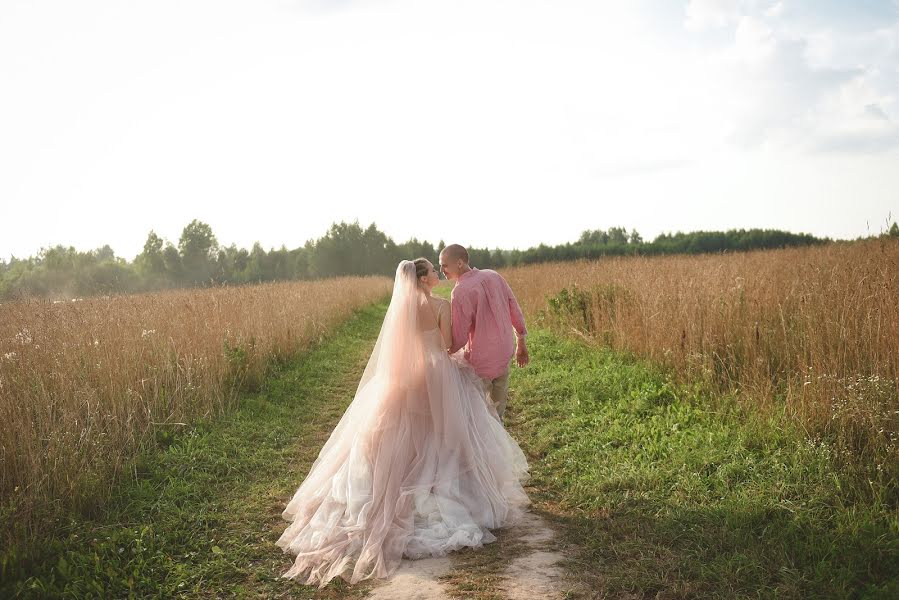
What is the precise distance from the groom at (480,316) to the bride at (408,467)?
16 centimetres

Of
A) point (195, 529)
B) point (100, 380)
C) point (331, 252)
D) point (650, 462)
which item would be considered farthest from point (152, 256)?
point (650, 462)

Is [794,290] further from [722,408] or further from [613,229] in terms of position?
[613,229]

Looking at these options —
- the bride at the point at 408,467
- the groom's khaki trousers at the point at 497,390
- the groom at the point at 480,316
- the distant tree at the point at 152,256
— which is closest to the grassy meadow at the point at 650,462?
the bride at the point at 408,467

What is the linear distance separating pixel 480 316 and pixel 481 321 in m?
0.05

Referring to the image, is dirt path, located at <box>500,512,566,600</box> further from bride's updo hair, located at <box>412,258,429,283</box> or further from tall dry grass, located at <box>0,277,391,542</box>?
tall dry grass, located at <box>0,277,391,542</box>

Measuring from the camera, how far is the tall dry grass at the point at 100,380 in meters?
4.47

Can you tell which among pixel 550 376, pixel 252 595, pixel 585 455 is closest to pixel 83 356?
pixel 252 595

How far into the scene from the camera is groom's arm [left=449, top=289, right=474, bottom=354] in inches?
214

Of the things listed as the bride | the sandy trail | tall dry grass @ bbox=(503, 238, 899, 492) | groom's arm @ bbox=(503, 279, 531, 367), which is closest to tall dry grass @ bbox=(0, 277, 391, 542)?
the bride

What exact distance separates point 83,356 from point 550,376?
619 centimetres

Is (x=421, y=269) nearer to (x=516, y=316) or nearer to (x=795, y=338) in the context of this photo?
(x=516, y=316)

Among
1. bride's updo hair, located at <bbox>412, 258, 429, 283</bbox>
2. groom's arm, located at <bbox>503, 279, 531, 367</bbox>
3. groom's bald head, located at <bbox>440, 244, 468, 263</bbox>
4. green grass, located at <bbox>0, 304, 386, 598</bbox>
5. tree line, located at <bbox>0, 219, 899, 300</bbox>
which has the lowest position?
green grass, located at <bbox>0, 304, 386, 598</bbox>

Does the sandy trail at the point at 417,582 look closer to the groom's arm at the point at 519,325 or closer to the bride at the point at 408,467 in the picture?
the bride at the point at 408,467

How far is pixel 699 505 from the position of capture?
452 cm
